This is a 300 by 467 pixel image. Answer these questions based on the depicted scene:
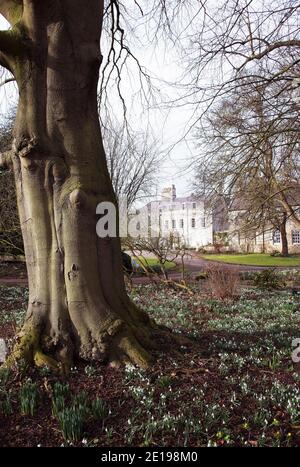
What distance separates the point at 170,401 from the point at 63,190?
229cm

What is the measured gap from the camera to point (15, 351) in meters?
3.95

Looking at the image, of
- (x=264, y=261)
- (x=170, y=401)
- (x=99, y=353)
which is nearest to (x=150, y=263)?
(x=264, y=261)

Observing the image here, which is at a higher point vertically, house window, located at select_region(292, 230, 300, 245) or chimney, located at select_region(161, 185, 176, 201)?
chimney, located at select_region(161, 185, 176, 201)

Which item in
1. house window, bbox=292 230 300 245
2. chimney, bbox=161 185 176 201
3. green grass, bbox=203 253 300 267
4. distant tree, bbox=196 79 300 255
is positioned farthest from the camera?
chimney, bbox=161 185 176 201

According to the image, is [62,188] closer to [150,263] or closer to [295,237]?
[150,263]

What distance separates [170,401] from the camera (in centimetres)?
334

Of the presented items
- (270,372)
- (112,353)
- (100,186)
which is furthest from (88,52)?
(270,372)

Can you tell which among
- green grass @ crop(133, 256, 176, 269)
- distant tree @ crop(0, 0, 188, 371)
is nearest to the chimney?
green grass @ crop(133, 256, 176, 269)

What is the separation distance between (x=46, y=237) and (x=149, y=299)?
6698 millimetres

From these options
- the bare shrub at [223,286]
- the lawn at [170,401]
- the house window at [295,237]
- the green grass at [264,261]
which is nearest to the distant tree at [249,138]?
the bare shrub at [223,286]

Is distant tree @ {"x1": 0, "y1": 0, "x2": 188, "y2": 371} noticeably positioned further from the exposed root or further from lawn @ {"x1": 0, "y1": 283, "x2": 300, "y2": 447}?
lawn @ {"x1": 0, "y1": 283, "x2": 300, "y2": 447}

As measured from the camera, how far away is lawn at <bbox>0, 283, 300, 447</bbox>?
9.18 ft

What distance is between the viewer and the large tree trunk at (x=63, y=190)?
4.05m

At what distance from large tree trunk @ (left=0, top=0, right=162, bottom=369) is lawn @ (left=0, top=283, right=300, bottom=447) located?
1.14 feet
